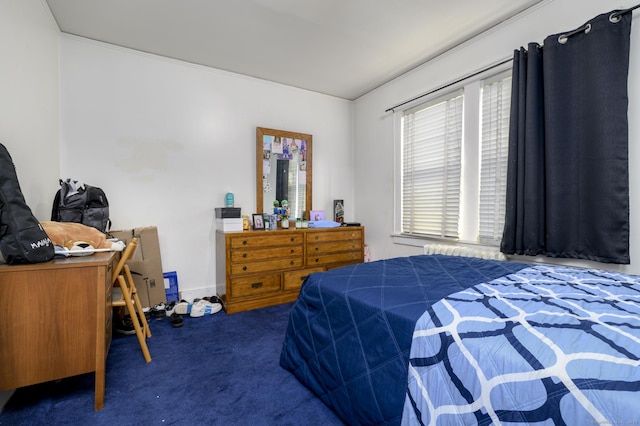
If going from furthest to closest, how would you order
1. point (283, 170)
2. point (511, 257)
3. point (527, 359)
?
point (283, 170) < point (511, 257) < point (527, 359)

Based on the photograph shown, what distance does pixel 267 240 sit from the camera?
2.95m

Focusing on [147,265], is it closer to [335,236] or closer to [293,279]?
[293,279]

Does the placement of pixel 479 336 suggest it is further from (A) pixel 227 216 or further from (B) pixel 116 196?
(B) pixel 116 196

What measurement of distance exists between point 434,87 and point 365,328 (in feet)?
8.75

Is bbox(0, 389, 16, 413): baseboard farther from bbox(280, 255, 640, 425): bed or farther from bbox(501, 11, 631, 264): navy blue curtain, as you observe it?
bbox(501, 11, 631, 264): navy blue curtain

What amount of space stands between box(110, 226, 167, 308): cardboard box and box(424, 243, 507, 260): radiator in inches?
104

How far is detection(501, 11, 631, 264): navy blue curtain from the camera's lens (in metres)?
1.80

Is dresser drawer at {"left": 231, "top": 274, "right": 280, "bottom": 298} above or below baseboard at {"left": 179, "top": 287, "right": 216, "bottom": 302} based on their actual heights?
above

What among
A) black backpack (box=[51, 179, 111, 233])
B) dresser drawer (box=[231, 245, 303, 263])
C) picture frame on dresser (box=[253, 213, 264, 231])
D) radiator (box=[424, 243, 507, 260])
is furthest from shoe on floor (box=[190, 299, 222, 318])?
radiator (box=[424, 243, 507, 260])

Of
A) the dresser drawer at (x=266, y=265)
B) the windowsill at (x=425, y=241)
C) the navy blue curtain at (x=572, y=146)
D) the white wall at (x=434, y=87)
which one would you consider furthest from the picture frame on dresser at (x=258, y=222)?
the navy blue curtain at (x=572, y=146)

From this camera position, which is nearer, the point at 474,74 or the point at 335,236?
the point at 474,74

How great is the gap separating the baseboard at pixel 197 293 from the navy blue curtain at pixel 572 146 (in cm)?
288

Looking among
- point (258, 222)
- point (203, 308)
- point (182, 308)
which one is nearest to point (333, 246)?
point (258, 222)

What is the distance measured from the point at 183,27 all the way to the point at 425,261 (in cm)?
275
